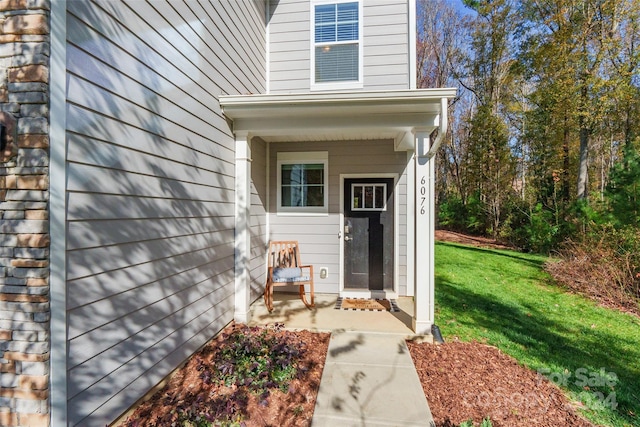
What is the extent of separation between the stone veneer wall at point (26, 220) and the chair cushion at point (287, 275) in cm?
272

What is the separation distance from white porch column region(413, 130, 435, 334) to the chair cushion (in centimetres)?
156

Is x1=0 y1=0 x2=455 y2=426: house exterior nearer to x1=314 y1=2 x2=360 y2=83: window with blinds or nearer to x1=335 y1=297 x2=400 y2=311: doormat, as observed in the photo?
x1=314 y1=2 x2=360 y2=83: window with blinds

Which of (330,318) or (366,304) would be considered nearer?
(330,318)

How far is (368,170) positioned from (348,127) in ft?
4.92

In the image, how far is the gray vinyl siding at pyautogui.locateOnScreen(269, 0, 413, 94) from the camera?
4.53 m

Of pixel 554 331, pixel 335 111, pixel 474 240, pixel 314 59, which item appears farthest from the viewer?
pixel 474 240

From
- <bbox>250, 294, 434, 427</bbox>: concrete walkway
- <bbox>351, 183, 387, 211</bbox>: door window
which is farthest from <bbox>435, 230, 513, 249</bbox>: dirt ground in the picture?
<bbox>250, 294, 434, 427</bbox>: concrete walkway

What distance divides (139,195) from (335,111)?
217 centimetres

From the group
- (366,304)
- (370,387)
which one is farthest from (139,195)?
(366,304)

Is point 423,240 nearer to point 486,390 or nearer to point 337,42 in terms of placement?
point 486,390

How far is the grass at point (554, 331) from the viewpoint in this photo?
245 centimetres

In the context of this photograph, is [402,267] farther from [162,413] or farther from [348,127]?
[162,413]

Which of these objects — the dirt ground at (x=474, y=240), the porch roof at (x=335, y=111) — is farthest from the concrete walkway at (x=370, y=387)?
the dirt ground at (x=474, y=240)

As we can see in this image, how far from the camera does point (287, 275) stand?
4137 millimetres
